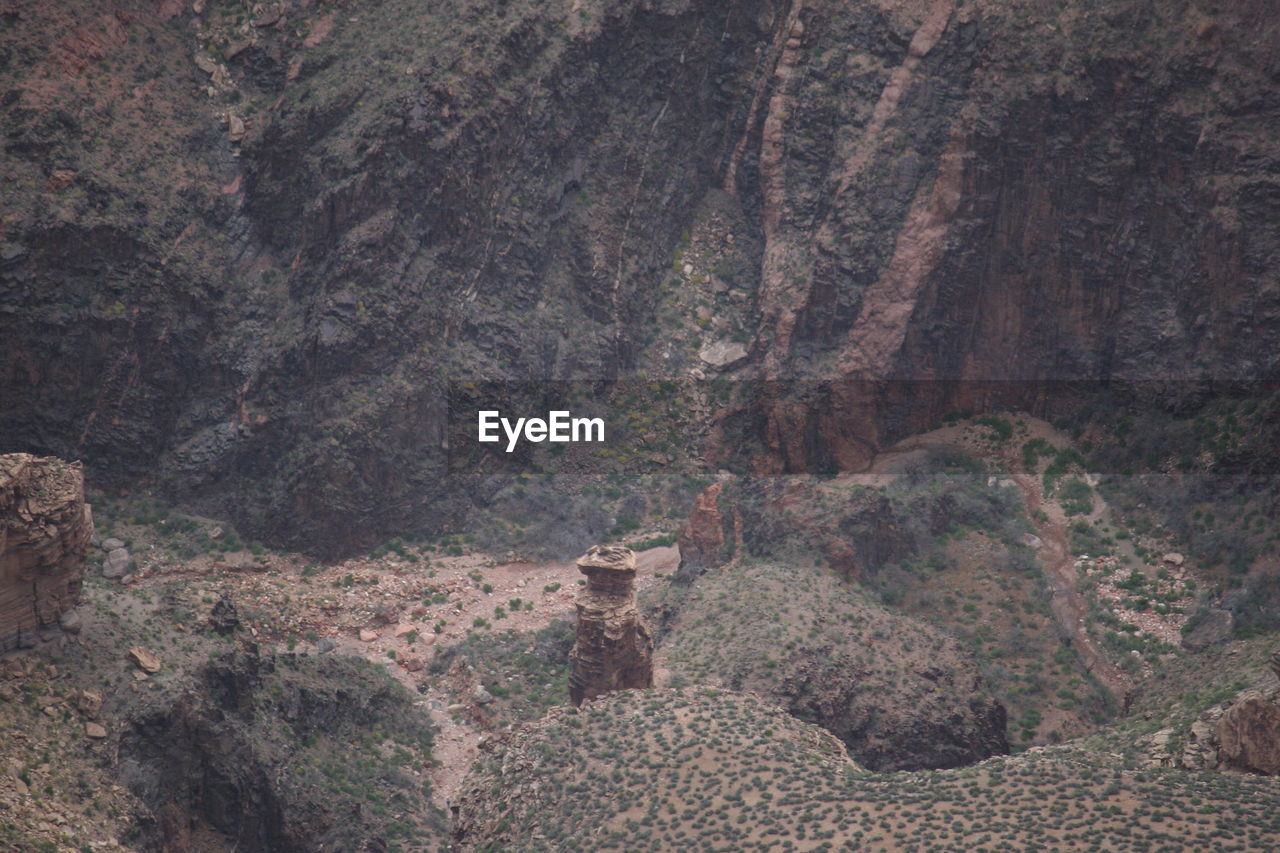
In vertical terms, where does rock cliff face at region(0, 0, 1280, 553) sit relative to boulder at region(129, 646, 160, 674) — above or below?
above

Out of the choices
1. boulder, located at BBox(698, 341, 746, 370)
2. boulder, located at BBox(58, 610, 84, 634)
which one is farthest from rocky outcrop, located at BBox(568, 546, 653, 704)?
boulder, located at BBox(698, 341, 746, 370)

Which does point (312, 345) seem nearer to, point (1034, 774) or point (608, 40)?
point (608, 40)

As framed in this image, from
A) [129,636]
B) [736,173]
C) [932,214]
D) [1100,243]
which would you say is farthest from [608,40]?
[129,636]

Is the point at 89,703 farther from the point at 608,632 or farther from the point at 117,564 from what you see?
the point at 117,564

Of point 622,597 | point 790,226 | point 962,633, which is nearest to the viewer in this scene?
point 622,597

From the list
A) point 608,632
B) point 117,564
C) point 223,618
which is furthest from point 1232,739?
point 117,564

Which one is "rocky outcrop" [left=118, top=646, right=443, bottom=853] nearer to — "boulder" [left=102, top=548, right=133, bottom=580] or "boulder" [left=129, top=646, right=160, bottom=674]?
"boulder" [left=129, top=646, right=160, bottom=674]
